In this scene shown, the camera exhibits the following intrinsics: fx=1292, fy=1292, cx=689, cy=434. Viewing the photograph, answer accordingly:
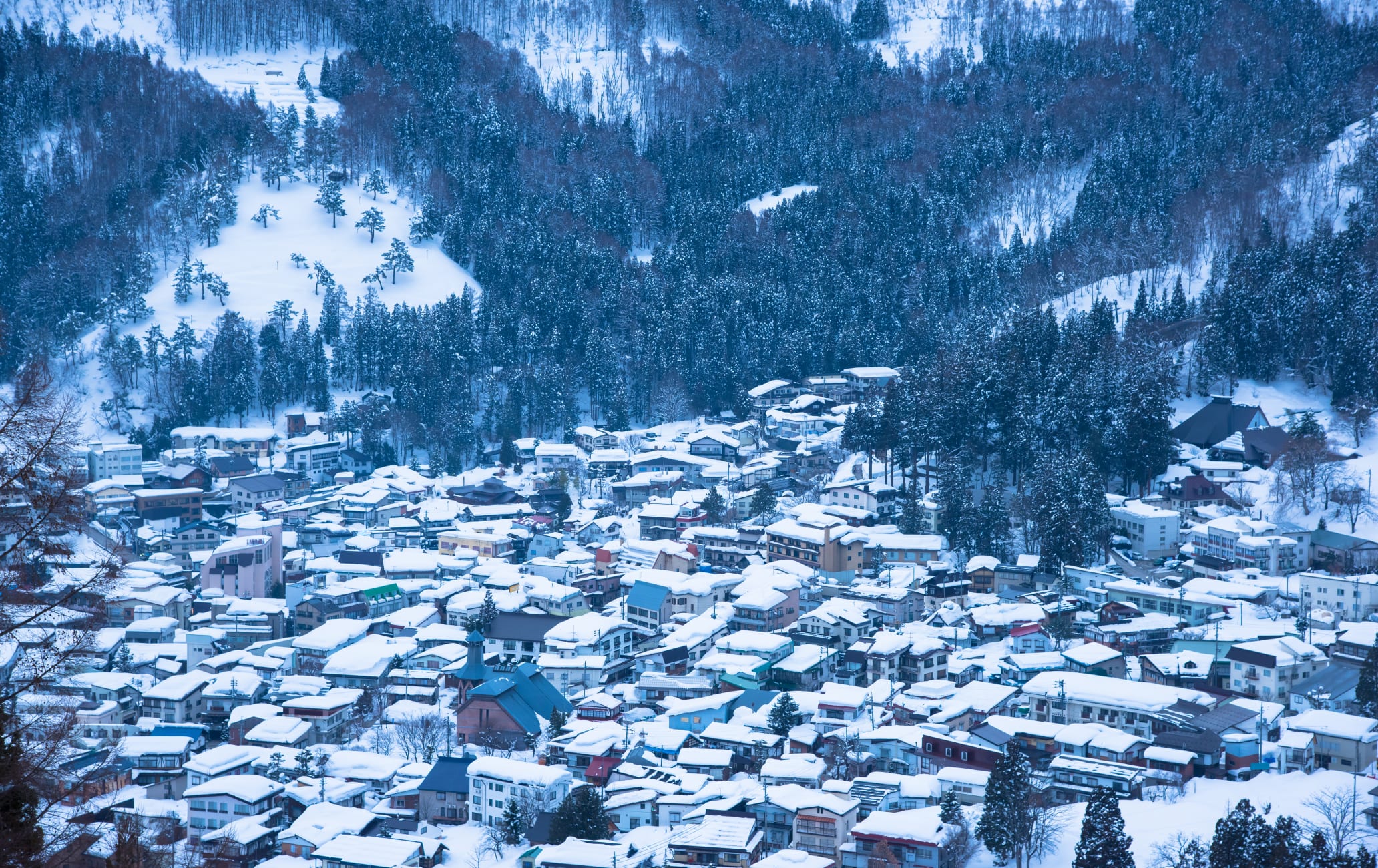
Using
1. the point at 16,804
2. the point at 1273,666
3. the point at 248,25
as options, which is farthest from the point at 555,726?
the point at 248,25

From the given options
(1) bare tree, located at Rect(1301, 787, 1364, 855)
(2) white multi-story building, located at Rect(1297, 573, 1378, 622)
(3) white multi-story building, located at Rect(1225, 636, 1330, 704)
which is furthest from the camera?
(2) white multi-story building, located at Rect(1297, 573, 1378, 622)

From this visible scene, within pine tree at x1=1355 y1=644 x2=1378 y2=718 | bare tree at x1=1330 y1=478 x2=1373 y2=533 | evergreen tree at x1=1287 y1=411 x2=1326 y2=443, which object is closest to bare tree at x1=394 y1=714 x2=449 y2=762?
pine tree at x1=1355 y1=644 x2=1378 y2=718

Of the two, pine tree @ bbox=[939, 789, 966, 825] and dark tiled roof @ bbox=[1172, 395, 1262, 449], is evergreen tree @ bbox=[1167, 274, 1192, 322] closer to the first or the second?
dark tiled roof @ bbox=[1172, 395, 1262, 449]

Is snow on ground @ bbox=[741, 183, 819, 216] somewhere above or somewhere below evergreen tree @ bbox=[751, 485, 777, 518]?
above

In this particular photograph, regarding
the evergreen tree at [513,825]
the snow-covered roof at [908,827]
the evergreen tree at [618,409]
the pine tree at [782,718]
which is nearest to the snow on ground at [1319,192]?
the evergreen tree at [618,409]

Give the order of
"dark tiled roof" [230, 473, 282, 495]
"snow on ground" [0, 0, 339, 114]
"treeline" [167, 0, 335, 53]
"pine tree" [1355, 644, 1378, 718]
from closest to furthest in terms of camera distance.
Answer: "pine tree" [1355, 644, 1378, 718]
"dark tiled roof" [230, 473, 282, 495]
"snow on ground" [0, 0, 339, 114]
"treeline" [167, 0, 335, 53]

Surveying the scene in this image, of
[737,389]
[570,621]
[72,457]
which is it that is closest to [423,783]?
[570,621]

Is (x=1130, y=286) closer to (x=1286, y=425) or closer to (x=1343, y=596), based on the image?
(x=1286, y=425)

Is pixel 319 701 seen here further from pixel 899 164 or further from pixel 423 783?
pixel 899 164
